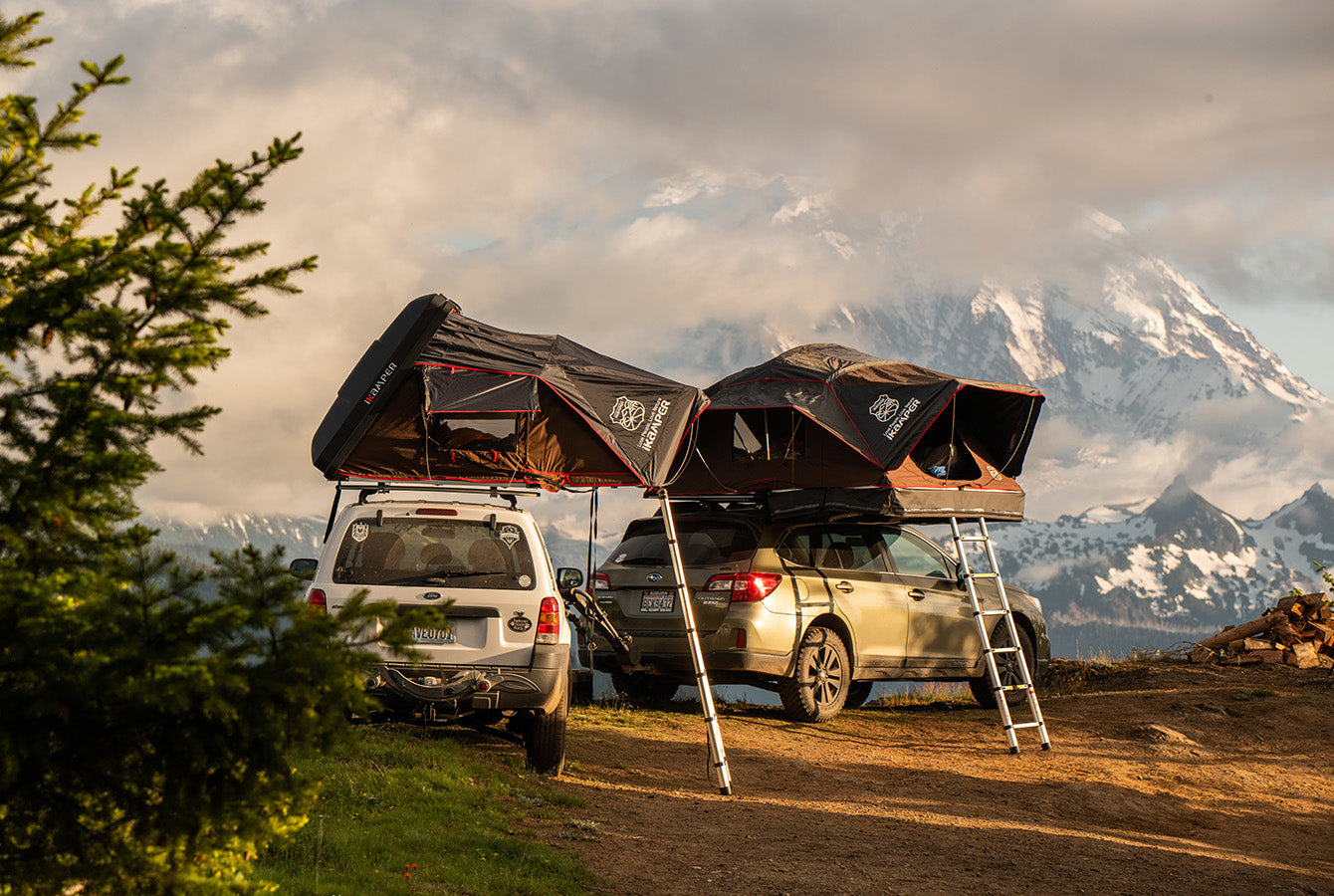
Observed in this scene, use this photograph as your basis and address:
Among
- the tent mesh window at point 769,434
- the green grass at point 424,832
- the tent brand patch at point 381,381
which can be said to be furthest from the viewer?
the tent mesh window at point 769,434

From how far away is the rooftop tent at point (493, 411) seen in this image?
9.92m

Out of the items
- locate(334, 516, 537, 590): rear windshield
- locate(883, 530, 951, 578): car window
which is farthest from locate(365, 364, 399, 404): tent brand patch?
locate(883, 530, 951, 578): car window

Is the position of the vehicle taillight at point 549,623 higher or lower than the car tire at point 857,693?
lower

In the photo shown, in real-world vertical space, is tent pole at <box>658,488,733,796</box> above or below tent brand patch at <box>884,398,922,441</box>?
below

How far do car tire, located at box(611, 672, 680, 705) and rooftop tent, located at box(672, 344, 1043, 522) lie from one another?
2191 mm

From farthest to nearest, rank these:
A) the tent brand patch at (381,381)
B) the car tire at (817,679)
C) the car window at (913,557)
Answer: the car window at (913,557) < the car tire at (817,679) < the tent brand patch at (381,381)

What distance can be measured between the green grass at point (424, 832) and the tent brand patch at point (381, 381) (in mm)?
2804

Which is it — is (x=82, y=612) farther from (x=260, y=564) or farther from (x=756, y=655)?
(x=756, y=655)

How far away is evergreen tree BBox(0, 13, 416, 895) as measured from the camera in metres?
3.00

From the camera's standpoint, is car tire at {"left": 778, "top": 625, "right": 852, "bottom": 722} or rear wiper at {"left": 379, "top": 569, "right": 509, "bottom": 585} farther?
car tire at {"left": 778, "top": 625, "right": 852, "bottom": 722}

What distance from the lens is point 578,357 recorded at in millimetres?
10641

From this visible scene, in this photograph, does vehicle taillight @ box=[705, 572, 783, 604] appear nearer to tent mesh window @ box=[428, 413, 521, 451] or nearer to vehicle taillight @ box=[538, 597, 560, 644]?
tent mesh window @ box=[428, 413, 521, 451]

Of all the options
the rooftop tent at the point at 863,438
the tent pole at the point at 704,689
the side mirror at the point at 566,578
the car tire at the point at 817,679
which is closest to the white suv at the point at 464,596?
the side mirror at the point at 566,578

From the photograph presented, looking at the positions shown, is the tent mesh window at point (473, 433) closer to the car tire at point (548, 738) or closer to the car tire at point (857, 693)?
the car tire at point (548, 738)
